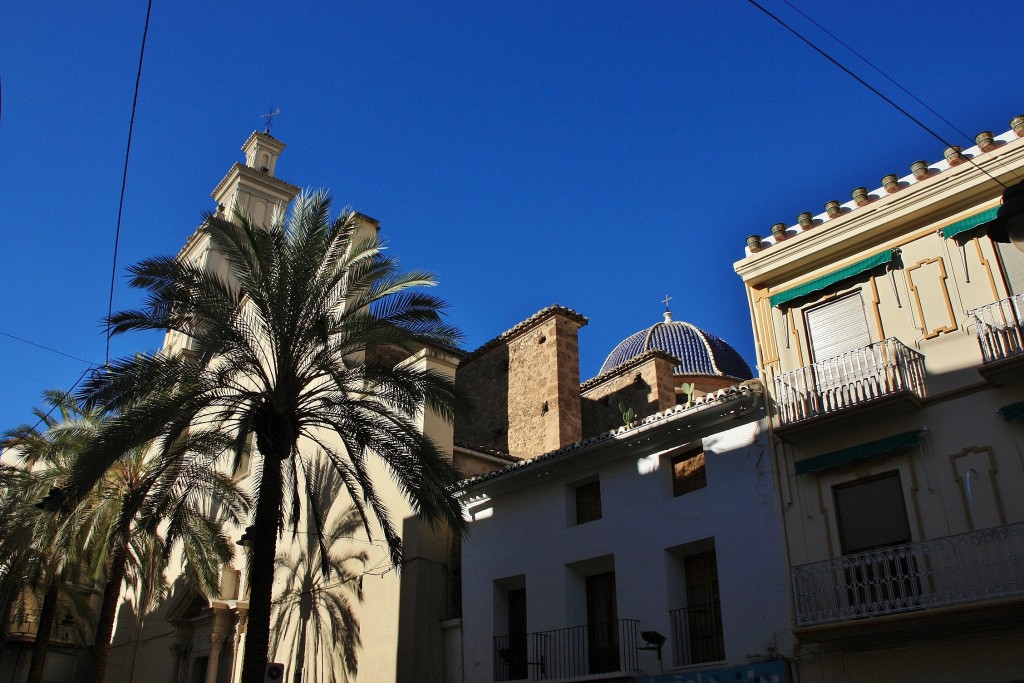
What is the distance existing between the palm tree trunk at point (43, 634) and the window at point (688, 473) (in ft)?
44.4

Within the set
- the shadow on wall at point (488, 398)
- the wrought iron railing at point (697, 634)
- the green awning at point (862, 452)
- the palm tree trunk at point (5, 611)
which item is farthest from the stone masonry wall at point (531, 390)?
the palm tree trunk at point (5, 611)

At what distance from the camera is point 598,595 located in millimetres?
14641

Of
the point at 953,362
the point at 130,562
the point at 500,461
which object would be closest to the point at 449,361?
the point at 500,461

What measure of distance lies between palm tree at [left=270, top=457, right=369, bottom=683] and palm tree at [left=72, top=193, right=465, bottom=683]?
141 inches

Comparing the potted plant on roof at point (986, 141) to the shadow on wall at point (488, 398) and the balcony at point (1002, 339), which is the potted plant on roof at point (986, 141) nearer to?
the balcony at point (1002, 339)

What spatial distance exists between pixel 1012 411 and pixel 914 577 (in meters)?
2.22

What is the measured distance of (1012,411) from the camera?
10695 millimetres

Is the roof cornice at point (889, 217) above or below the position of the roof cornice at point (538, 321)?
below

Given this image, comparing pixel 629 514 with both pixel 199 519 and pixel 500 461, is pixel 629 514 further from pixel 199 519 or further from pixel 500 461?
pixel 199 519

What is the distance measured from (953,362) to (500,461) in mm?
10179

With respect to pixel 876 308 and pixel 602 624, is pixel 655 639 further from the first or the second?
pixel 876 308

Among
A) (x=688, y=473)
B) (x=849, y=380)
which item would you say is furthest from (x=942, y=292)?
(x=688, y=473)

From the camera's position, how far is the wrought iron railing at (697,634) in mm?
12602

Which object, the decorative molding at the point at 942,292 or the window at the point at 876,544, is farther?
the decorative molding at the point at 942,292
